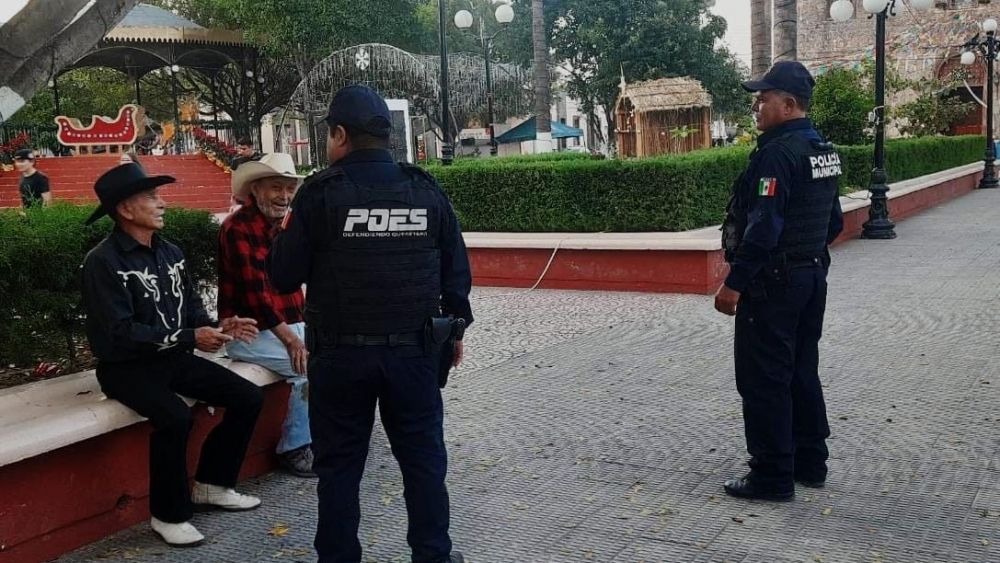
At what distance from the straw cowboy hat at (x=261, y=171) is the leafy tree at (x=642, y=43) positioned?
3548 cm

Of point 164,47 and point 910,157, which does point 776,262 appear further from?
point 164,47

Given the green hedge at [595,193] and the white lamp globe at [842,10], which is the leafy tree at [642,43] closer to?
the white lamp globe at [842,10]

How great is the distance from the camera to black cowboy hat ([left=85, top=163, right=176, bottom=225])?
13.9 ft

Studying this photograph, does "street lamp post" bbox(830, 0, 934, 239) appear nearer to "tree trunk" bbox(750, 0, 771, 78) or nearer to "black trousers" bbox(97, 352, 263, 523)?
"tree trunk" bbox(750, 0, 771, 78)

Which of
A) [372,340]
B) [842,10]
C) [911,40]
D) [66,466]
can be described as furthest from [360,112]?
[911,40]

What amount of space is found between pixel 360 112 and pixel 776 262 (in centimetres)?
202

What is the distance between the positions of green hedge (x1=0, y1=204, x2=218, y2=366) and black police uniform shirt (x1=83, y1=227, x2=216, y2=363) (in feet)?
2.44

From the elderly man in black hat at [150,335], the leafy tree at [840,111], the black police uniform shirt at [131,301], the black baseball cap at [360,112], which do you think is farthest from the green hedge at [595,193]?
the black baseball cap at [360,112]

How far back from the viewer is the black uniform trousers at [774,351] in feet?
14.9

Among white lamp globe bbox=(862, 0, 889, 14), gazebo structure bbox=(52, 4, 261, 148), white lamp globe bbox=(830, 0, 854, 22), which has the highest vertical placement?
gazebo structure bbox=(52, 4, 261, 148)

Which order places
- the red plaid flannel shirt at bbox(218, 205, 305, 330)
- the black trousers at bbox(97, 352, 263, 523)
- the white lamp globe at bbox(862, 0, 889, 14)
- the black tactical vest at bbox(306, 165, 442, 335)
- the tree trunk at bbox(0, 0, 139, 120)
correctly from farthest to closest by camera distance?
the white lamp globe at bbox(862, 0, 889, 14) < the tree trunk at bbox(0, 0, 139, 120) < the red plaid flannel shirt at bbox(218, 205, 305, 330) < the black trousers at bbox(97, 352, 263, 523) < the black tactical vest at bbox(306, 165, 442, 335)

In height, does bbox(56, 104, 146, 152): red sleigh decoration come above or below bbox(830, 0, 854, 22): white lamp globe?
below

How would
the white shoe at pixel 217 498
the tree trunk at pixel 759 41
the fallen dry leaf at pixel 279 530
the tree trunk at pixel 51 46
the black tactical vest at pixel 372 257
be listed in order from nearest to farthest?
the black tactical vest at pixel 372 257 < the fallen dry leaf at pixel 279 530 < the white shoe at pixel 217 498 < the tree trunk at pixel 51 46 < the tree trunk at pixel 759 41

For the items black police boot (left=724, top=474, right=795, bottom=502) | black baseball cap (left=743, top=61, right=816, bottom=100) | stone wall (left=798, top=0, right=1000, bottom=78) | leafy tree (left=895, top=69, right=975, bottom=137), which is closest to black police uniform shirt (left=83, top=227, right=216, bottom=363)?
black police boot (left=724, top=474, right=795, bottom=502)
